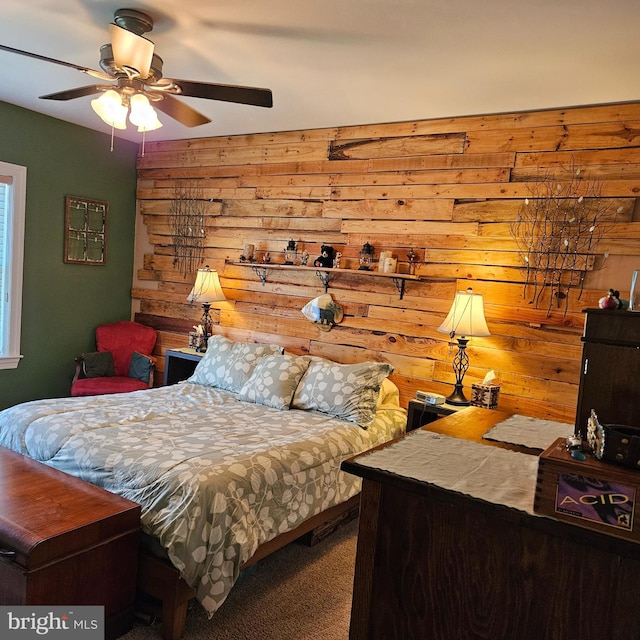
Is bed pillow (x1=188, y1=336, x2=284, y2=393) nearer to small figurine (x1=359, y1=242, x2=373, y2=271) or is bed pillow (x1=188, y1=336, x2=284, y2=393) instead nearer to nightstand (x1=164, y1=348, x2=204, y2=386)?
nightstand (x1=164, y1=348, x2=204, y2=386)

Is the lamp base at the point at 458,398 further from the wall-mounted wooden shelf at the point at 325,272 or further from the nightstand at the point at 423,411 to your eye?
the wall-mounted wooden shelf at the point at 325,272

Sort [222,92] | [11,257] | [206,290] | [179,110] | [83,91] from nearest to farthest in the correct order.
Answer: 1. [222,92]
2. [83,91]
3. [179,110]
4. [11,257]
5. [206,290]

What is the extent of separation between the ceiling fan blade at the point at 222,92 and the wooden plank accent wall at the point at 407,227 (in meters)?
1.68

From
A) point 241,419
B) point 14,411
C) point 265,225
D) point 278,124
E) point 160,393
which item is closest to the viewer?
point 14,411

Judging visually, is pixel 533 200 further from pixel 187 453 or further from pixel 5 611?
pixel 5 611

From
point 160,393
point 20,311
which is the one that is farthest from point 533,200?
point 20,311

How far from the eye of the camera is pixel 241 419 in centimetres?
326

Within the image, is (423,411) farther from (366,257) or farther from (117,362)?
(117,362)

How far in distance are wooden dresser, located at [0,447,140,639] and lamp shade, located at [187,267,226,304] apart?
227 cm

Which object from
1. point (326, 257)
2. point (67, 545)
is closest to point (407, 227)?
point (326, 257)

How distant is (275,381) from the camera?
3635mm

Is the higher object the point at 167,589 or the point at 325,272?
the point at 325,272

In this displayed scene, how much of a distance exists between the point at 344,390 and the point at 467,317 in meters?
0.88

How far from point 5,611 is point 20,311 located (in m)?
2.99
